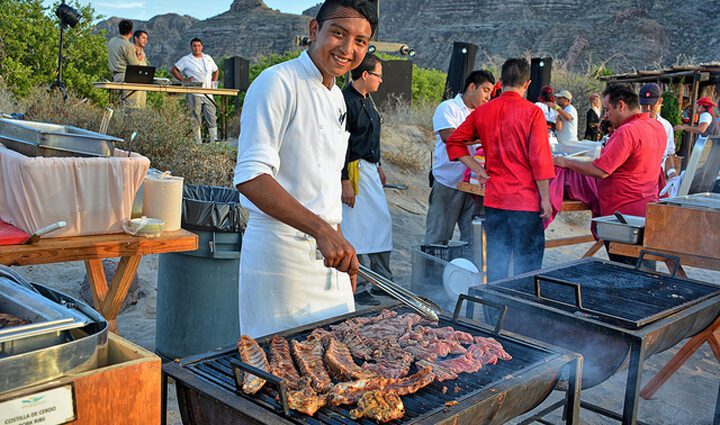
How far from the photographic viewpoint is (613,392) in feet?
15.3

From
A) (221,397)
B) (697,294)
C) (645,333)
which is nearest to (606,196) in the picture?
(697,294)

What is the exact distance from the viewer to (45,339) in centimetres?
133

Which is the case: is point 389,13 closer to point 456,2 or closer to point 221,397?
point 456,2

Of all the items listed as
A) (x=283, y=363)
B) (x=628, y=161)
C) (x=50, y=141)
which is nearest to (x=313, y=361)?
(x=283, y=363)

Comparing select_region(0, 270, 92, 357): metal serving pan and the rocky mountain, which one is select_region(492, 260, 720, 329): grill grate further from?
the rocky mountain

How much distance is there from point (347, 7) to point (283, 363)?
1.33m

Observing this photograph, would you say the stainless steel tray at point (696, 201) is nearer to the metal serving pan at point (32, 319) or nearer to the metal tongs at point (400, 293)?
the metal tongs at point (400, 293)

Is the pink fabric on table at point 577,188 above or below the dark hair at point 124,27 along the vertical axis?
below

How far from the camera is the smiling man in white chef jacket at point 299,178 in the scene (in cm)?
228

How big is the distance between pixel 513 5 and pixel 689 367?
47.1m

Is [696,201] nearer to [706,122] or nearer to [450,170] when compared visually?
[450,170]

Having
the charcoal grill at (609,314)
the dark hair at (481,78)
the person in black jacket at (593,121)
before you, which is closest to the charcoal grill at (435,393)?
the charcoal grill at (609,314)

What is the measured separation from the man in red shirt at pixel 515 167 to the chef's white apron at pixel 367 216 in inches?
46.6

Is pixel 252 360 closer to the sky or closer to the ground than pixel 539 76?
closer to the ground
